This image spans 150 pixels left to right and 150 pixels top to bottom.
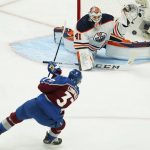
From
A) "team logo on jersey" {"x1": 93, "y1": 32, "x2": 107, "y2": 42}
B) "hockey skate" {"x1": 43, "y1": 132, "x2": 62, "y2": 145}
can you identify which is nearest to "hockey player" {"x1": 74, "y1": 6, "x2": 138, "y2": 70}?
"team logo on jersey" {"x1": 93, "y1": 32, "x2": 107, "y2": 42}

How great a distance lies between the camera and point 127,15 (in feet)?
9.23

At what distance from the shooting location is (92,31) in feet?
9.03

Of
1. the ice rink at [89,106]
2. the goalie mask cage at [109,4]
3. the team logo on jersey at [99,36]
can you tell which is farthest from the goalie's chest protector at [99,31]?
the goalie mask cage at [109,4]

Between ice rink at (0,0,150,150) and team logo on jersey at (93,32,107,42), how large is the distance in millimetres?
198

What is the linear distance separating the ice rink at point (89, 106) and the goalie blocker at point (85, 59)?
45mm

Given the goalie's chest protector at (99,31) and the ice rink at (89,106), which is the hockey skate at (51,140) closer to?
the ice rink at (89,106)

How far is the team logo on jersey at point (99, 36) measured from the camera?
109 inches

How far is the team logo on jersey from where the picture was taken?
9.09ft

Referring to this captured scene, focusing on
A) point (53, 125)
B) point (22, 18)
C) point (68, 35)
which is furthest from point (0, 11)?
point (53, 125)

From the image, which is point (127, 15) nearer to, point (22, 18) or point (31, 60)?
point (31, 60)

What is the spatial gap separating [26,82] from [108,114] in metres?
0.50

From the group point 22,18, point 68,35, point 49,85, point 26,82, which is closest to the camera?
point 49,85

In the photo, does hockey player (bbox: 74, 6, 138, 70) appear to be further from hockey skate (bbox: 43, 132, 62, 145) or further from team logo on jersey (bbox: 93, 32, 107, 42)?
hockey skate (bbox: 43, 132, 62, 145)

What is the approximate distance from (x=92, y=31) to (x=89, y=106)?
23.2 inches
